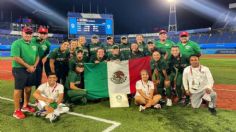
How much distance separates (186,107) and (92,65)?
3.06 metres

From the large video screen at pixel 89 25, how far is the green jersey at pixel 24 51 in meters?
29.6

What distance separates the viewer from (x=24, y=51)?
644 centimetres

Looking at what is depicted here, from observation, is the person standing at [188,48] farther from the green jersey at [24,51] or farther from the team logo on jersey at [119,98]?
the green jersey at [24,51]

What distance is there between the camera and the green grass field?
544 centimetres

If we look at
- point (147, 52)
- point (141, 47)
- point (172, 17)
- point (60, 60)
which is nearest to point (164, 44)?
point (147, 52)

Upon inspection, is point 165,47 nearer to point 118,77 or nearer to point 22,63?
point 118,77

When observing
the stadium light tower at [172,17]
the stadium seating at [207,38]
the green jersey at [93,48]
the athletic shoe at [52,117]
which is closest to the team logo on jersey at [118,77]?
the green jersey at [93,48]

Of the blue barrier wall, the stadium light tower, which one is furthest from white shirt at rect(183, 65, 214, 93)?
the stadium light tower

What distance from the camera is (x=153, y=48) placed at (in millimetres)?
8500

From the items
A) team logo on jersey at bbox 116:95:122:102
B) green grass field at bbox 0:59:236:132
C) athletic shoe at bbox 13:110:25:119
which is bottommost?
green grass field at bbox 0:59:236:132

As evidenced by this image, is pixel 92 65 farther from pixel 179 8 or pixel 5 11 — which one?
pixel 179 8

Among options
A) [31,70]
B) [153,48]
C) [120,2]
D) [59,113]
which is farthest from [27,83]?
[120,2]

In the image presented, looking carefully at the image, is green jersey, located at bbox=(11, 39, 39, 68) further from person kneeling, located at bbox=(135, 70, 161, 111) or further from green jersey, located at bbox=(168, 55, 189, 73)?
green jersey, located at bbox=(168, 55, 189, 73)

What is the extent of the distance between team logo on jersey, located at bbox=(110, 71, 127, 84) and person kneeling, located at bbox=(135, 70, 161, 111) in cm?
101
